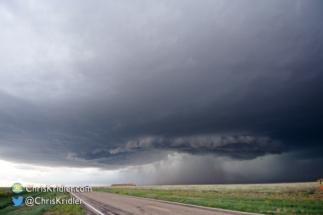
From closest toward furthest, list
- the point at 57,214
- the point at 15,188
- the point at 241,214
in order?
1. the point at 241,214
2. the point at 57,214
3. the point at 15,188

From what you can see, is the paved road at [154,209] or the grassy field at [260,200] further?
the grassy field at [260,200]

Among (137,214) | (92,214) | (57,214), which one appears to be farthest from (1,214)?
(137,214)

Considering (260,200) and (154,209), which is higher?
(154,209)

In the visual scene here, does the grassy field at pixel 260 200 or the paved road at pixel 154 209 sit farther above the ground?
the paved road at pixel 154 209

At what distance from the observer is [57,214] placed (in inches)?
760

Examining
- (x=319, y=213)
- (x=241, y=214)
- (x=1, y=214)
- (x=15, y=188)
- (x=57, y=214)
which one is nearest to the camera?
(x=241, y=214)

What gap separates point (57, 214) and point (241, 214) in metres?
15.0

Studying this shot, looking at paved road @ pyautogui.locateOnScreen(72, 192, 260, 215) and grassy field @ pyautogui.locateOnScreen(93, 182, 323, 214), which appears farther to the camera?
grassy field @ pyautogui.locateOnScreen(93, 182, 323, 214)

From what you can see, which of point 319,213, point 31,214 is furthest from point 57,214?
point 319,213

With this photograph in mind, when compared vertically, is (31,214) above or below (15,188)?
below

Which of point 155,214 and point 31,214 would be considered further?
point 31,214

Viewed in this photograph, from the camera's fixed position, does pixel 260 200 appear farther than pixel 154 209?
Yes

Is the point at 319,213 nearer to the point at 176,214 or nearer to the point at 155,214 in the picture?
the point at 176,214

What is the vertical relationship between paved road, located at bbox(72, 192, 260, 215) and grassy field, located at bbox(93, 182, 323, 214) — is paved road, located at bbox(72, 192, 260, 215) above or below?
above
